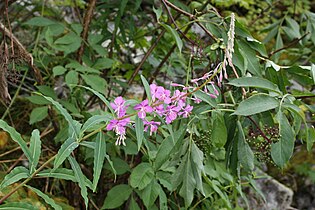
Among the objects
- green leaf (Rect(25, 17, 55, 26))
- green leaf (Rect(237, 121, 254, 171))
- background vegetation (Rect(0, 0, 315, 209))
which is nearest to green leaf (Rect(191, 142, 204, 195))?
background vegetation (Rect(0, 0, 315, 209))

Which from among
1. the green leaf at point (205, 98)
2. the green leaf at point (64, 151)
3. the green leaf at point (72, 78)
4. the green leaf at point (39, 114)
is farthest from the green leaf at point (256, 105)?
the green leaf at point (39, 114)

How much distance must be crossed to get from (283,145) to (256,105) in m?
0.13

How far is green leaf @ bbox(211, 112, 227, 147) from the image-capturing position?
112 centimetres

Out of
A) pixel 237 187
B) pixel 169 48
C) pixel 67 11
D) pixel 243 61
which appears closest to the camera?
pixel 243 61

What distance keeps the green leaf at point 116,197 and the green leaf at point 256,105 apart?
0.61 meters

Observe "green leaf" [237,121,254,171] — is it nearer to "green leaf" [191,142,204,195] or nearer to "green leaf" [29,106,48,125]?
"green leaf" [191,142,204,195]

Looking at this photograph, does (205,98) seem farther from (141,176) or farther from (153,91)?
(141,176)

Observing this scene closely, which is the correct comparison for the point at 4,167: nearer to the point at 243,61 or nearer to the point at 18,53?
the point at 18,53

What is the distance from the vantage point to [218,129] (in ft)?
3.69

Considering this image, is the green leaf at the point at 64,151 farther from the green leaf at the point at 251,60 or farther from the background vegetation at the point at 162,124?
the green leaf at the point at 251,60

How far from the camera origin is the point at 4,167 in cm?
167

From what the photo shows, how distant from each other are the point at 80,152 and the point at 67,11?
114 centimetres

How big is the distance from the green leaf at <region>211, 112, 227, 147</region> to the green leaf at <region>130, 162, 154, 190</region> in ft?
1.08

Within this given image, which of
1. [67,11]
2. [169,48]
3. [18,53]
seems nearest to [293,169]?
[169,48]
